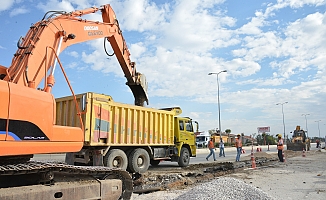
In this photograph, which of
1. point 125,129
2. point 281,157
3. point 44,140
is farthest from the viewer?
point 281,157

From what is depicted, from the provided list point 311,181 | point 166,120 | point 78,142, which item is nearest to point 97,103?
point 166,120

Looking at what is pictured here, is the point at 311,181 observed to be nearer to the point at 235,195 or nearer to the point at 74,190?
the point at 235,195

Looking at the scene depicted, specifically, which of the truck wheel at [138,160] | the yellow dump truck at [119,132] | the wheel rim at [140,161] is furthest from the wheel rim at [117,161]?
the wheel rim at [140,161]

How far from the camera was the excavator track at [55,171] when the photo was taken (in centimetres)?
458

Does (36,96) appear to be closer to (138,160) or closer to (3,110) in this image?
(3,110)

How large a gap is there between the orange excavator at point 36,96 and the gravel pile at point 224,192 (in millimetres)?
1615

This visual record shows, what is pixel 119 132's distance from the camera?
11.7 m

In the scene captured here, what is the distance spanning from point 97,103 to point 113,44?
7.26ft

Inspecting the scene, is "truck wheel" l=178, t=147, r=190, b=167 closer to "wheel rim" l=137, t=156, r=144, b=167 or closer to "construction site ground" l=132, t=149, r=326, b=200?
"construction site ground" l=132, t=149, r=326, b=200

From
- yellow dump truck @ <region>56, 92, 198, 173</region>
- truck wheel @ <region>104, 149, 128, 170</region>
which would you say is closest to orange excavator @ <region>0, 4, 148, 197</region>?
yellow dump truck @ <region>56, 92, 198, 173</region>

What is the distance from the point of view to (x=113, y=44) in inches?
434

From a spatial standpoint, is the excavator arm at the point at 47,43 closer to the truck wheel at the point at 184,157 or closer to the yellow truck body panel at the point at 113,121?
the yellow truck body panel at the point at 113,121

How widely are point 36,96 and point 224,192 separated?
453 cm

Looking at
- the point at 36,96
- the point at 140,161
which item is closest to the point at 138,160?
the point at 140,161
